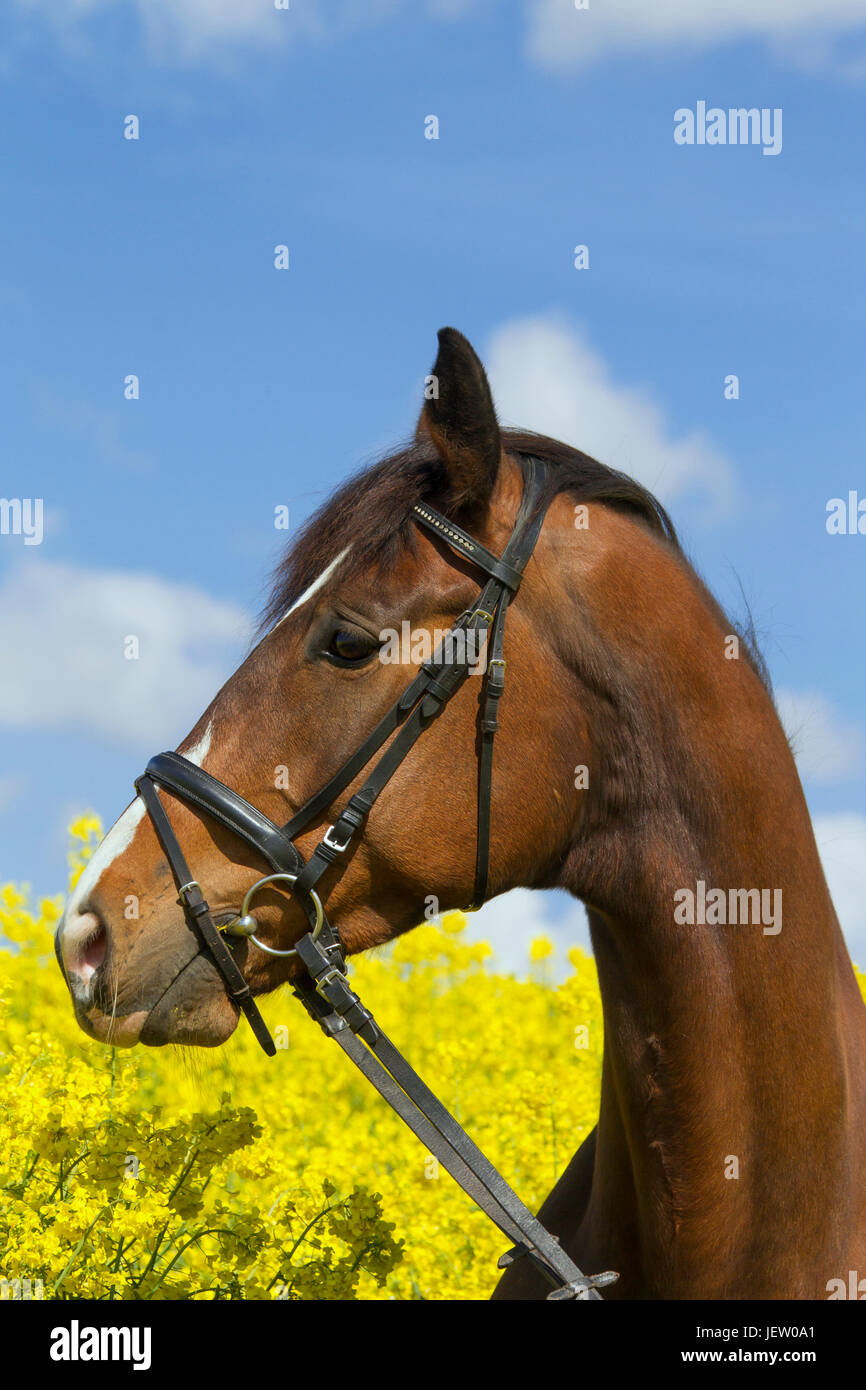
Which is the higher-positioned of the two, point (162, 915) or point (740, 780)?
point (740, 780)

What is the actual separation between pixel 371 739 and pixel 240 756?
1.05 ft

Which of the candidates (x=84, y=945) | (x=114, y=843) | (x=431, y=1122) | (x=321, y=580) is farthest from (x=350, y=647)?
(x=431, y=1122)

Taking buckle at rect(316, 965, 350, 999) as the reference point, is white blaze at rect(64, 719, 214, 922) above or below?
above

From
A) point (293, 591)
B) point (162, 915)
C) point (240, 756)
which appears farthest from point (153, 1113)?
point (293, 591)

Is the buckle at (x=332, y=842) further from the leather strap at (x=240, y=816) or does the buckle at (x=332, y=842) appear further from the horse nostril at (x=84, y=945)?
the horse nostril at (x=84, y=945)

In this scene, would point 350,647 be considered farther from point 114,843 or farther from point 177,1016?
point 177,1016

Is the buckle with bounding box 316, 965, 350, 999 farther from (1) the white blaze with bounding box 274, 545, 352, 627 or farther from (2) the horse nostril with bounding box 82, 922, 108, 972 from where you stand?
(1) the white blaze with bounding box 274, 545, 352, 627

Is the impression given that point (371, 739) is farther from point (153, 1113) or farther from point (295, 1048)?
point (295, 1048)

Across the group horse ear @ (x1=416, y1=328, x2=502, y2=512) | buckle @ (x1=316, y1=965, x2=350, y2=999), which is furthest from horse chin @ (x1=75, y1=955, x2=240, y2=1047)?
horse ear @ (x1=416, y1=328, x2=502, y2=512)

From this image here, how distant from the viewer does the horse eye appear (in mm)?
2904

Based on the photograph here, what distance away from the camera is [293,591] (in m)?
3.10

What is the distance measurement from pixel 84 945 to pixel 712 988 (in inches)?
56.8

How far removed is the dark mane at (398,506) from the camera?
299cm

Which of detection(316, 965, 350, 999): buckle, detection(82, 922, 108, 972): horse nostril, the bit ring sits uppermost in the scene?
the bit ring
